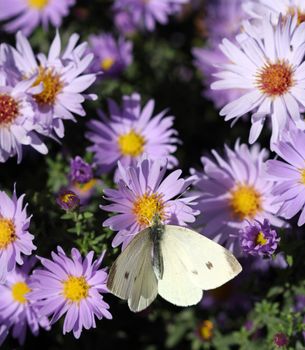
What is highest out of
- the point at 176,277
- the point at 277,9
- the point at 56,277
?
the point at 277,9

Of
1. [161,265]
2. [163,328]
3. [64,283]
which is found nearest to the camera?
[161,265]

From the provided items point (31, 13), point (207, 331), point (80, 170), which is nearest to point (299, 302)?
point (207, 331)

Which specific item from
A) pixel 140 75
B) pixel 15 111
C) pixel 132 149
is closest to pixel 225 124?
pixel 140 75

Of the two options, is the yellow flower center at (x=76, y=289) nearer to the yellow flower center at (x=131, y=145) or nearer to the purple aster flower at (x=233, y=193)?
the purple aster flower at (x=233, y=193)

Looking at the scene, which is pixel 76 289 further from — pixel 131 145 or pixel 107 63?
pixel 107 63

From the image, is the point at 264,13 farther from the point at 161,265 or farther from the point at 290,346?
the point at 290,346
